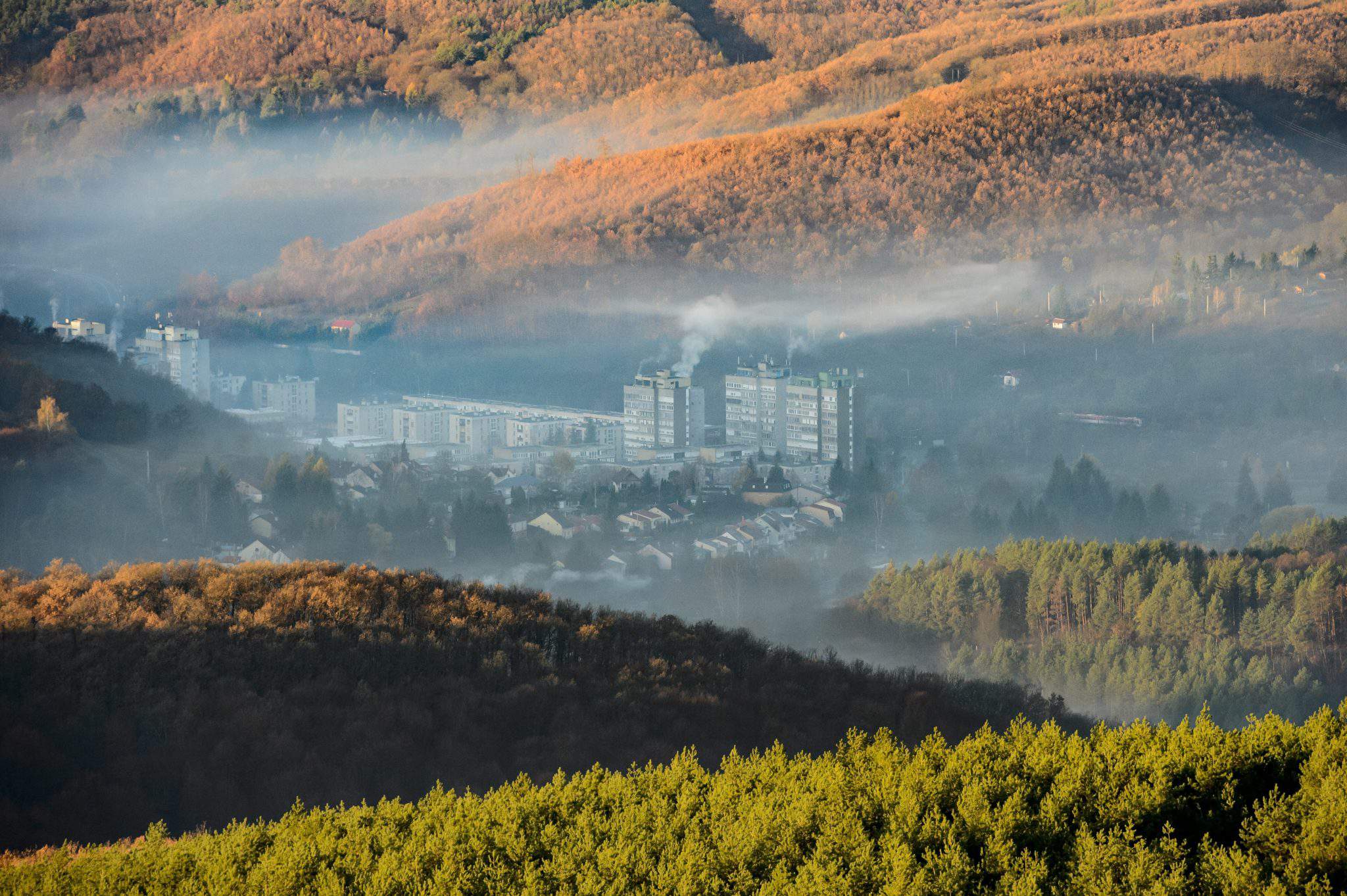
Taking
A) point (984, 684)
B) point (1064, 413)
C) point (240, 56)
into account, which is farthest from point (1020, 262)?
point (984, 684)

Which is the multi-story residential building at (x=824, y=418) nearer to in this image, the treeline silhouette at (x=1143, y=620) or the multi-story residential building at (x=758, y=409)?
the multi-story residential building at (x=758, y=409)

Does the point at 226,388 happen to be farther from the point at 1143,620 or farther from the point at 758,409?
the point at 1143,620

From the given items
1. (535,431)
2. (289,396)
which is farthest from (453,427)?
(289,396)

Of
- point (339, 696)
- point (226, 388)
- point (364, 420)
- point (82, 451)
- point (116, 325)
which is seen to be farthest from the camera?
point (116, 325)

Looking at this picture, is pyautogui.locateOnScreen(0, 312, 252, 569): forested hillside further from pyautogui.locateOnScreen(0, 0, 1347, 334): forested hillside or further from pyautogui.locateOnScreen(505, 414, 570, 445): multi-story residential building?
pyautogui.locateOnScreen(0, 0, 1347, 334): forested hillside

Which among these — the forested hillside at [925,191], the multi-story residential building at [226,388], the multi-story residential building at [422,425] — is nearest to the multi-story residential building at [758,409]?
the multi-story residential building at [422,425]

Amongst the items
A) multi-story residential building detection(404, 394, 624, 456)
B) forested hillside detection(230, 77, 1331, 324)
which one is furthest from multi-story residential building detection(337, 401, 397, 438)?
forested hillside detection(230, 77, 1331, 324)
